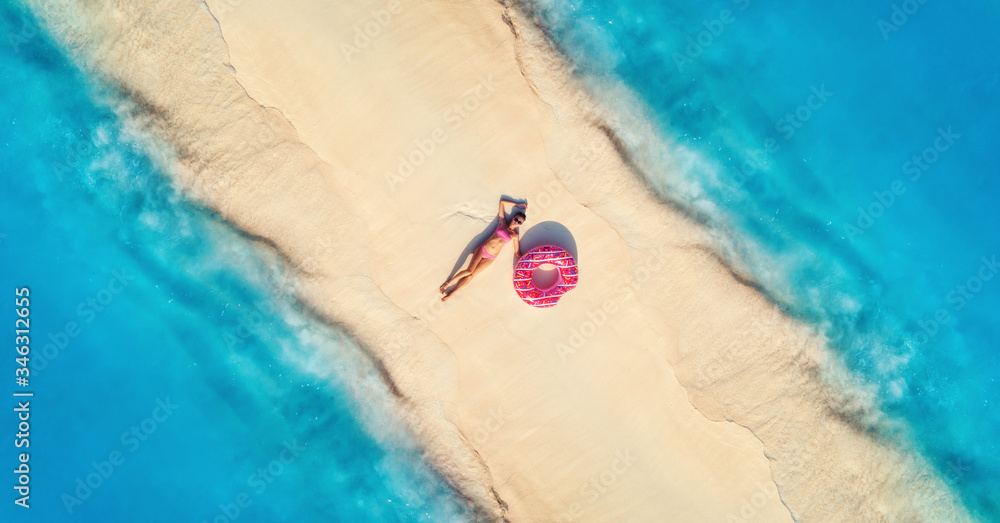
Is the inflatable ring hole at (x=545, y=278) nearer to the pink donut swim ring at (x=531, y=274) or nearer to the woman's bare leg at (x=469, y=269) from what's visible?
the pink donut swim ring at (x=531, y=274)

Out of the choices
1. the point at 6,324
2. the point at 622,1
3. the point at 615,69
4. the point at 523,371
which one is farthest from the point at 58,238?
the point at 622,1

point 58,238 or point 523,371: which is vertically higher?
point 523,371

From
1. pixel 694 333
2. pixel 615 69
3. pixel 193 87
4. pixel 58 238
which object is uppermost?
pixel 615 69

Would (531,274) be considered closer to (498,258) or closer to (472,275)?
(498,258)

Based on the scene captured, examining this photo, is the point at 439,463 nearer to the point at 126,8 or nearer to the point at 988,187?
the point at 126,8

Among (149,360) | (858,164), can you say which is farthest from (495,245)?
(858,164)

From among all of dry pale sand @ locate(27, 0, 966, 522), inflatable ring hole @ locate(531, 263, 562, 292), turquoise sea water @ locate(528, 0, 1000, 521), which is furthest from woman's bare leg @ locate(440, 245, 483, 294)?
turquoise sea water @ locate(528, 0, 1000, 521)
